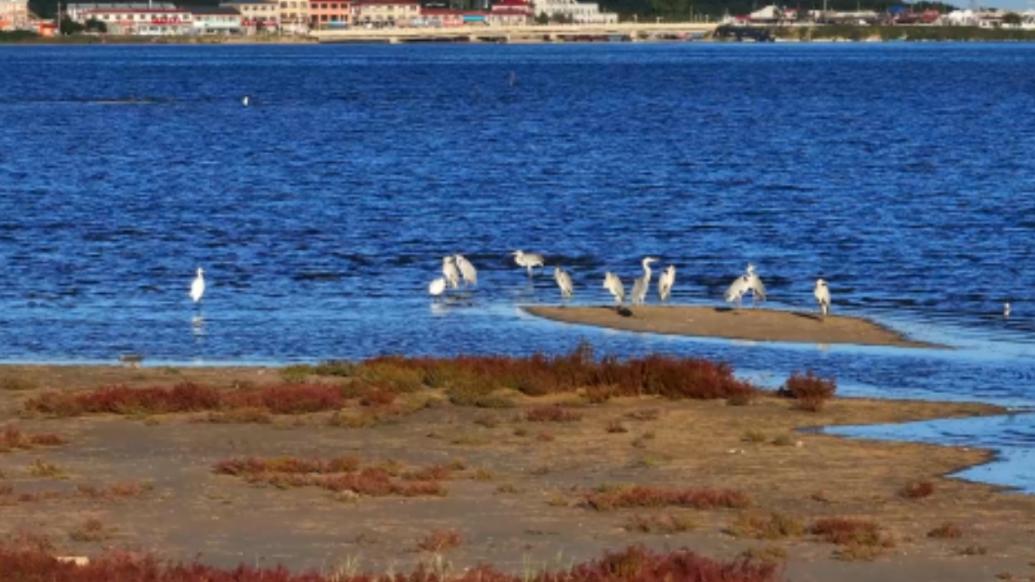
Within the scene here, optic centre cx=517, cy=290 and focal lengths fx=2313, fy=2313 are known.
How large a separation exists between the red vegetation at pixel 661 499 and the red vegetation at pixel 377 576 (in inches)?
146

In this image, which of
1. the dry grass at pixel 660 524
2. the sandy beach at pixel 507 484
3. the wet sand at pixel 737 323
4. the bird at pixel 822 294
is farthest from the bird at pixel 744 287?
the dry grass at pixel 660 524

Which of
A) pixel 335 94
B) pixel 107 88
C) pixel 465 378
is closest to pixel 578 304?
pixel 465 378

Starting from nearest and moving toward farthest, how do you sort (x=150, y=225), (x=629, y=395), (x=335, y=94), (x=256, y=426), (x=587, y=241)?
(x=256, y=426) < (x=629, y=395) < (x=587, y=241) < (x=150, y=225) < (x=335, y=94)

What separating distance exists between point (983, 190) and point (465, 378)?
130ft

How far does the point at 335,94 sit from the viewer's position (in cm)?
14838

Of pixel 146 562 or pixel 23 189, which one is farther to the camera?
pixel 23 189

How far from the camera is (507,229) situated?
5125 centimetres

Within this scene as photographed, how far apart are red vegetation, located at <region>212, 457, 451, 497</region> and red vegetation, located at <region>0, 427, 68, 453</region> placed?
227 cm

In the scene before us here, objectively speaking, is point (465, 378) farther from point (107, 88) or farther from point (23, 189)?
point (107, 88)

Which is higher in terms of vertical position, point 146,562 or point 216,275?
point 146,562

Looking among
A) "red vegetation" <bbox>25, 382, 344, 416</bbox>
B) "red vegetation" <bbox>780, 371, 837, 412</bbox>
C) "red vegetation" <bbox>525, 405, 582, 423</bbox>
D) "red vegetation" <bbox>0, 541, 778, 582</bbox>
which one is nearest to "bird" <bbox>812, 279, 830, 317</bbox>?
"red vegetation" <bbox>780, 371, 837, 412</bbox>

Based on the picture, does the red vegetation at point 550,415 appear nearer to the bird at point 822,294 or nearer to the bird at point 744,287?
the bird at point 822,294

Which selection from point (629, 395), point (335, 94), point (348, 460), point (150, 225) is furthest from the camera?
point (335, 94)

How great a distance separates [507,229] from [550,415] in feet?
89.2
